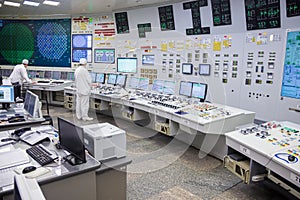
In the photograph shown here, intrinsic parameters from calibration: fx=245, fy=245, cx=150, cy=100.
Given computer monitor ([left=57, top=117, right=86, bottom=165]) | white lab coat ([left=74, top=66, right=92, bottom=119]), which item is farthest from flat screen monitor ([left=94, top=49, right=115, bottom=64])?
computer monitor ([left=57, top=117, right=86, bottom=165])

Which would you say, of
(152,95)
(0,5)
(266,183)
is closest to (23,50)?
(0,5)

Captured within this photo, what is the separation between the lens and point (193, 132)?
12.3ft

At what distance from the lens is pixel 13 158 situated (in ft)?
6.25

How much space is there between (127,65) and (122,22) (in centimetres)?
112

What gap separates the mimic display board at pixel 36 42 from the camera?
7281mm

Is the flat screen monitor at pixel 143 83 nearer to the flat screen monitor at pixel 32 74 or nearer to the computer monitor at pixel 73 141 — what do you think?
the computer monitor at pixel 73 141

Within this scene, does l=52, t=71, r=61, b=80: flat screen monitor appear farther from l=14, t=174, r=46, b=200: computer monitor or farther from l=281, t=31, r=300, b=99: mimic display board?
l=14, t=174, r=46, b=200: computer monitor

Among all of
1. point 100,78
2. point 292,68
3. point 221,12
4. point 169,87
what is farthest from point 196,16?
point 100,78

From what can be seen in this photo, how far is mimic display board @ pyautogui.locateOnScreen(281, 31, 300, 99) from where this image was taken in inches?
136

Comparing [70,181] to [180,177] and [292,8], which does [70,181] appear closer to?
[180,177]

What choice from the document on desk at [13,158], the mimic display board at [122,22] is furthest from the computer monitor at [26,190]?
the mimic display board at [122,22]

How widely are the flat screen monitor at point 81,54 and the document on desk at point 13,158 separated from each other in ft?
17.2

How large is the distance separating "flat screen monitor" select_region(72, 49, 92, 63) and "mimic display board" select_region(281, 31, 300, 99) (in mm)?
5073

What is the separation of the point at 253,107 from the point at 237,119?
3.25 feet
